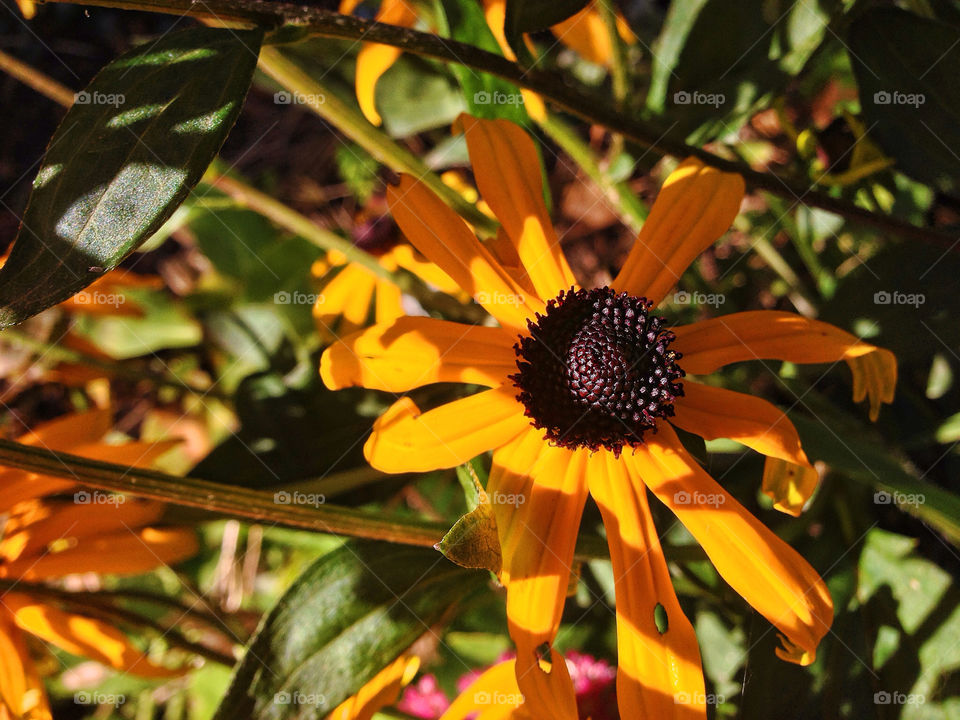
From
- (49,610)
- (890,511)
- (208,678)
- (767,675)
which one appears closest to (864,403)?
(890,511)

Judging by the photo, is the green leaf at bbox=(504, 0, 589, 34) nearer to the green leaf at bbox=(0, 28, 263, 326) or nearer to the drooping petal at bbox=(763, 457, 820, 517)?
the green leaf at bbox=(0, 28, 263, 326)

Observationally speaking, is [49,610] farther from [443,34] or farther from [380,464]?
[443,34]

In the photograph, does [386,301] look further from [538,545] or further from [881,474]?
[881,474]

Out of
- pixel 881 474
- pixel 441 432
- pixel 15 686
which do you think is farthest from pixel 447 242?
pixel 15 686

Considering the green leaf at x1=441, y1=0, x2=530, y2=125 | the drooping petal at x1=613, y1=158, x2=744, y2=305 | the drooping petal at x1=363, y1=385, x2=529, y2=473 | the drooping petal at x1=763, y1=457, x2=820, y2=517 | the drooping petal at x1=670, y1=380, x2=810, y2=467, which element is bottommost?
the drooping petal at x1=763, y1=457, x2=820, y2=517

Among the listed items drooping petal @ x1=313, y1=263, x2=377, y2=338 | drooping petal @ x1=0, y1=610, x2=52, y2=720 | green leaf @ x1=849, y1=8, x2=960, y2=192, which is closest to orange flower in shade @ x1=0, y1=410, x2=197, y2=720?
drooping petal @ x1=0, y1=610, x2=52, y2=720

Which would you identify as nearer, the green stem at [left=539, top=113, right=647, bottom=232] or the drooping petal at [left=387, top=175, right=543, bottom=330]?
the drooping petal at [left=387, top=175, right=543, bottom=330]
